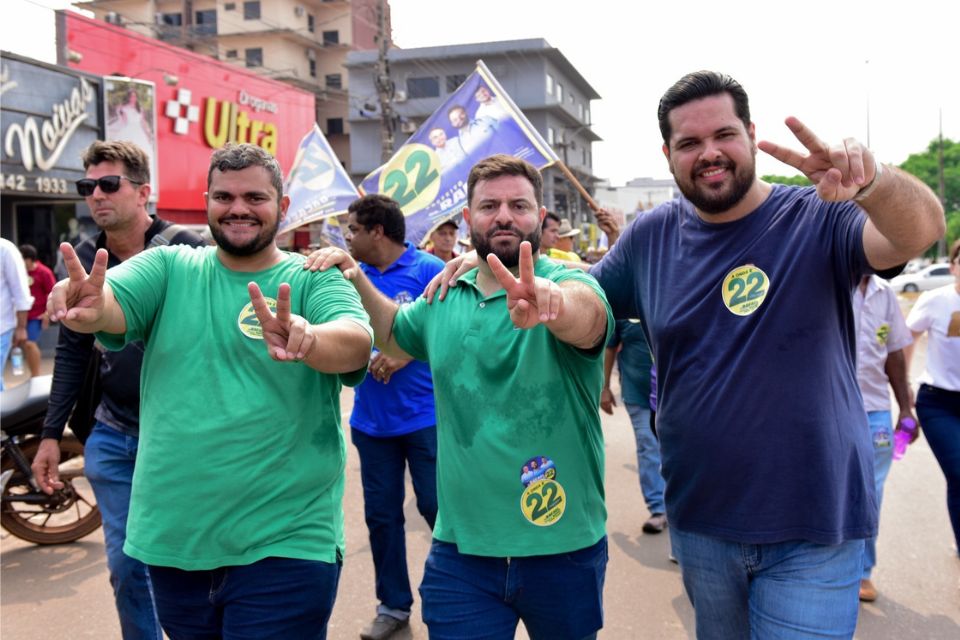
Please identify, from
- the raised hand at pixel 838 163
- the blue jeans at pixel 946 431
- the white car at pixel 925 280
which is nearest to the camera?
the raised hand at pixel 838 163

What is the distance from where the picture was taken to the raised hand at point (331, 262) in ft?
8.84

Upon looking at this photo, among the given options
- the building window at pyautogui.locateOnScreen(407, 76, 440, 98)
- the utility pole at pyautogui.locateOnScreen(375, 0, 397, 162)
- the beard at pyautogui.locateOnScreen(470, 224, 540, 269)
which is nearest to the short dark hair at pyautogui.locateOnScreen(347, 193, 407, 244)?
the beard at pyautogui.locateOnScreen(470, 224, 540, 269)

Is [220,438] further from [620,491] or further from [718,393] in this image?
[620,491]

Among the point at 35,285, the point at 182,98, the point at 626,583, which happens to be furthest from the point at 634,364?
the point at 182,98

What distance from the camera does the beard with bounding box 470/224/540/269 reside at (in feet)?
8.93

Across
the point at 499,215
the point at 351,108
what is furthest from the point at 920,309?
the point at 351,108

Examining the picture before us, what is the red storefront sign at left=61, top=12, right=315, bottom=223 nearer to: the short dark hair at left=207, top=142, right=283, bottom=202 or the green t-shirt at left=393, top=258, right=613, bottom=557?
the short dark hair at left=207, top=142, right=283, bottom=202

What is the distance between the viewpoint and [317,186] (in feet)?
35.9

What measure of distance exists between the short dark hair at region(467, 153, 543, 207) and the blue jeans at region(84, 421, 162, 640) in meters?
1.77

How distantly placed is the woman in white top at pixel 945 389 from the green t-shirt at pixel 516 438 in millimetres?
2828

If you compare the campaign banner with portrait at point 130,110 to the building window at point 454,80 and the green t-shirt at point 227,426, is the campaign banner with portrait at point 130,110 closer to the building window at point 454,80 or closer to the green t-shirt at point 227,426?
the green t-shirt at point 227,426

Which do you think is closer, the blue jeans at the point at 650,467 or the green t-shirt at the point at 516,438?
the green t-shirt at the point at 516,438

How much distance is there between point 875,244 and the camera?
221 centimetres

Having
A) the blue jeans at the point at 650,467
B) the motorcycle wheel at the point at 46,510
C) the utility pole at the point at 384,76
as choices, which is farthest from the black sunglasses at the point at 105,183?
the utility pole at the point at 384,76
